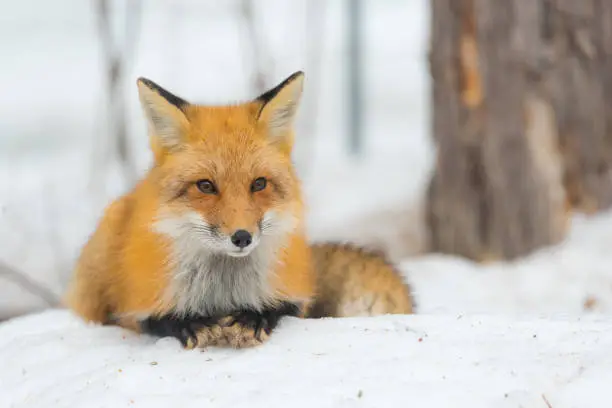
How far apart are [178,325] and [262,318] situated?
0.95 ft

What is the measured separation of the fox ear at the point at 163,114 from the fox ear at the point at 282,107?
0.91 ft

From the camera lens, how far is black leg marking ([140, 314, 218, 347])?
2.91 metres

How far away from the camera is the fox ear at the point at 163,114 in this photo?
2.92 meters

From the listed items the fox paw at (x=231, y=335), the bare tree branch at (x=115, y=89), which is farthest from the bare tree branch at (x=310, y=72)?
the fox paw at (x=231, y=335)

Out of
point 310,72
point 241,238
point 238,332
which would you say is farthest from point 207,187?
point 310,72

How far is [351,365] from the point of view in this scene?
8.63ft

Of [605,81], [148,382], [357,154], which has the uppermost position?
[605,81]

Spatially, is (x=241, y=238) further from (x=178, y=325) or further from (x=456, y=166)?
(x=456, y=166)

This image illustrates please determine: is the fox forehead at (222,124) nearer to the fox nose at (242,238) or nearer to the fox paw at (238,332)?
the fox nose at (242,238)

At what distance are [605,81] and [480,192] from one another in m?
1.14

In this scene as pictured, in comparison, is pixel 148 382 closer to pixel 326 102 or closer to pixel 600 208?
pixel 600 208

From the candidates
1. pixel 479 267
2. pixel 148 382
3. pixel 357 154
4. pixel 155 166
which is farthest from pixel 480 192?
pixel 357 154

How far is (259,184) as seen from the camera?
2.86 meters

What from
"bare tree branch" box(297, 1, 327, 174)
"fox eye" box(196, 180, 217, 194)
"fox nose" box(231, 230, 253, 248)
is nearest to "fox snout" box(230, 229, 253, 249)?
"fox nose" box(231, 230, 253, 248)
